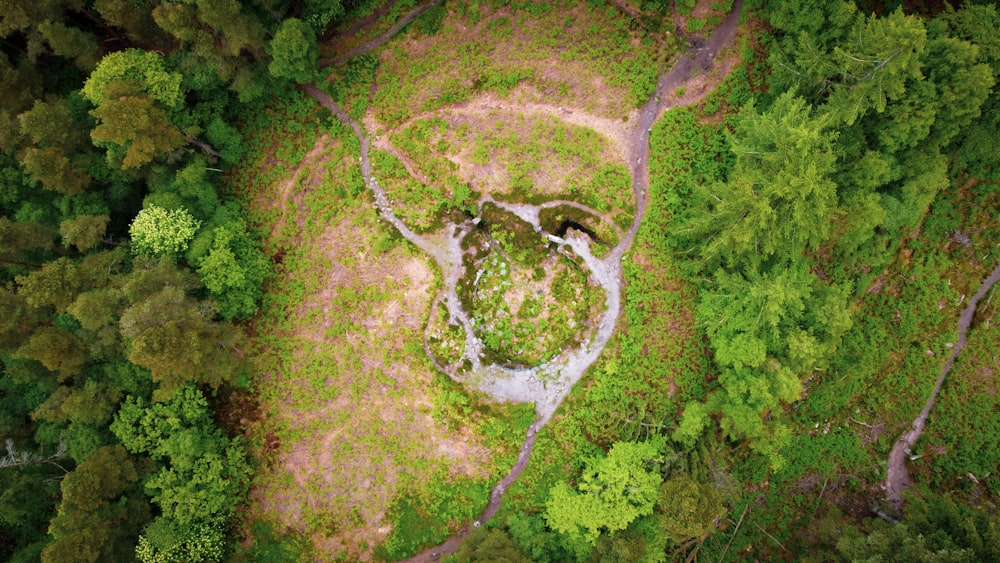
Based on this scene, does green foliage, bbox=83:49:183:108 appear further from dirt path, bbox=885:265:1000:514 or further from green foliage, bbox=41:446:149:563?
dirt path, bbox=885:265:1000:514

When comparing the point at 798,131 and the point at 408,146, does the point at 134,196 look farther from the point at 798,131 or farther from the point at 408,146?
the point at 798,131

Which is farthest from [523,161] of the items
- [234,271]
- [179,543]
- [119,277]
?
[179,543]

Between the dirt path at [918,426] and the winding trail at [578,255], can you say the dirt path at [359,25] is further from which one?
the dirt path at [918,426]

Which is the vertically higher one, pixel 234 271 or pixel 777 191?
pixel 777 191

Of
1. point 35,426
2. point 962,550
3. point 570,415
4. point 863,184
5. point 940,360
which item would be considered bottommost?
point 35,426

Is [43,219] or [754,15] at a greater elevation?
[754,15]

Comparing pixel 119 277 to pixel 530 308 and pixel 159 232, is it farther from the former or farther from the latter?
pixel 530 308

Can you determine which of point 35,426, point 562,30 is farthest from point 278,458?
point 562,30

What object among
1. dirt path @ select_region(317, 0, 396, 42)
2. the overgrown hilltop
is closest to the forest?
dirt path @ select_region(317, 0, 396, 42)
